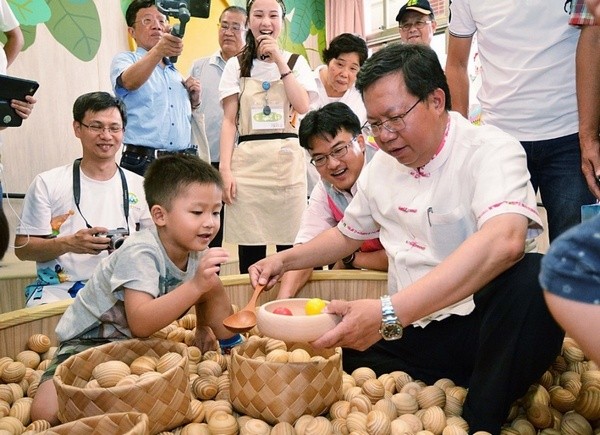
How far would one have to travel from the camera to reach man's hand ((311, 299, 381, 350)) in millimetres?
1012

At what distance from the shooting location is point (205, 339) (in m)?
1.60

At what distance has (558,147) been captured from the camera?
1460 millimetres

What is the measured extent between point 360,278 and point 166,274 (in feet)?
1.97

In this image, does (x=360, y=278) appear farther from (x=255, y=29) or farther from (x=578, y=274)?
(x=578, y=274)

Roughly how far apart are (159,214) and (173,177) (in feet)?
0.31

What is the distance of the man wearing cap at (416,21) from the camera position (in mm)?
2611

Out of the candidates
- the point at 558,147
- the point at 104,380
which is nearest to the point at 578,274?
the point at 104,380

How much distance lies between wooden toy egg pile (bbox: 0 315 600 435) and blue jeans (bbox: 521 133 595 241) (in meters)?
0.32

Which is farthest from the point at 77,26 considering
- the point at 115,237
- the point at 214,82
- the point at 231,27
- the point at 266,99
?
the point at 115,237

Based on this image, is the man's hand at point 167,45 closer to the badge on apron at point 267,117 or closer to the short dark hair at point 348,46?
the badge on apron at point 267,117

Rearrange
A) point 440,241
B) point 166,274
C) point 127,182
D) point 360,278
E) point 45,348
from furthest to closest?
point 127,182
point 360,278
point 45,348
point 166,274
point 440,241

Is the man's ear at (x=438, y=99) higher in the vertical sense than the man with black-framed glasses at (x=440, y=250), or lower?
higher

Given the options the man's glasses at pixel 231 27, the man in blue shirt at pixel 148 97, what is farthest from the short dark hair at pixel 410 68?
the man's glasses at pixel 231 27

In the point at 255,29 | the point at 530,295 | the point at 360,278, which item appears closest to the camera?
the point at 530,295
